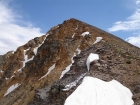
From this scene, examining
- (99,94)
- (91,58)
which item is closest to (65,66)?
(91,58)

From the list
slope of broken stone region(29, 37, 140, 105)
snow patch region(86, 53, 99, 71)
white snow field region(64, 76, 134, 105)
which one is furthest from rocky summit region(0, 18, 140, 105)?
white snow field region(64, 76, 134, 105)

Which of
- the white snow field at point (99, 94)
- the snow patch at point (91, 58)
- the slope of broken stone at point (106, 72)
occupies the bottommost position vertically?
the white snow field at point (99, 94)

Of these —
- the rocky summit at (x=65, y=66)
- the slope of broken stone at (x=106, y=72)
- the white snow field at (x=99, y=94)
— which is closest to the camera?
the white snow field at (x=99, y=94)

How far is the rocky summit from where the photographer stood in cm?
2333

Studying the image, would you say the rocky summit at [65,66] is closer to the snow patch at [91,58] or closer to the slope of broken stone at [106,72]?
the slope of broken stone at [106,72]

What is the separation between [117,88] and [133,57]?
5.65 meters

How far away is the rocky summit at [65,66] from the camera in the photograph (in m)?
23.3

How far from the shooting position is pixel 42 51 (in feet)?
167

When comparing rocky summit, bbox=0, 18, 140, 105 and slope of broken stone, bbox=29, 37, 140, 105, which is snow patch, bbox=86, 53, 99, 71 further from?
slope of broken stone, bbox=29, 37, 140, 105

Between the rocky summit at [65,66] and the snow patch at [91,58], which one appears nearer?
the rocky summit at [65,66]

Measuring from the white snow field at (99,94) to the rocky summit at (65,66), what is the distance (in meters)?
0.43

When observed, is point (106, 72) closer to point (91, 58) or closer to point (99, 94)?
point (91, 58)

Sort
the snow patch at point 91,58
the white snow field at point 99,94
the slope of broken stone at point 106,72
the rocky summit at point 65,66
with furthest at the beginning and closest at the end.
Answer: the snow patch at point 91,58
the rocky summit at point 65,66
the slope of broken stone at point 106,72
the white snow field at point 99,94

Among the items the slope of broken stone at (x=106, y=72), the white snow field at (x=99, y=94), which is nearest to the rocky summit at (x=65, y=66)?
the slope of broken stone at (x=106, y=72)
